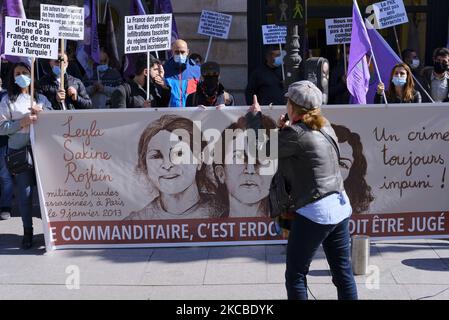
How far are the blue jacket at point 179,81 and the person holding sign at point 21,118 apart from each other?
1511 millimetres

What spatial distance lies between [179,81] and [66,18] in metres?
1.56

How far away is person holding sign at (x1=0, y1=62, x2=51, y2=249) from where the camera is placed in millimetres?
6633

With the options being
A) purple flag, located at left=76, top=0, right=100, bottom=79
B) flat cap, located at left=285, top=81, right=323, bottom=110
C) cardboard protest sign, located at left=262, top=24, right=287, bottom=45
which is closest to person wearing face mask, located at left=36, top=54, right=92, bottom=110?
purple flag, located at left=76, top=0, right=100, bottom=79

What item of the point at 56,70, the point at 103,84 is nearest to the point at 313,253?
the point at 56,70

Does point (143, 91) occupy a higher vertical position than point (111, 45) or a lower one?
lower

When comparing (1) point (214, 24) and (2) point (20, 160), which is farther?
(1) point (214, 24)

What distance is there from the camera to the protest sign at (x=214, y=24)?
33.4 ft

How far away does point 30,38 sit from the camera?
654 cm

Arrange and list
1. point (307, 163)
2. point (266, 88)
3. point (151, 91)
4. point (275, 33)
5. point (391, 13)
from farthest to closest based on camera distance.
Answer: point (275, 33), point (391, 13), point (266, 88), point (151, 91), point (307, 163)

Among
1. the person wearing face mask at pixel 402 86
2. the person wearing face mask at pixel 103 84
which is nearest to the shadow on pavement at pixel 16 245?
the person wearing face mask at pixel 103 84

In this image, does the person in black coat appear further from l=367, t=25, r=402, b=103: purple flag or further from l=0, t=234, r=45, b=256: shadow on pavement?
l=367, t=25, r=402, b=103: purple flag

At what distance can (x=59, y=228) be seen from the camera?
659 cm

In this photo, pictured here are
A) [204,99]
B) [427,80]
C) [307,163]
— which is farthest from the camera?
[427,80]

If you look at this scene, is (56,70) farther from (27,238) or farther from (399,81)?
(399,81)
